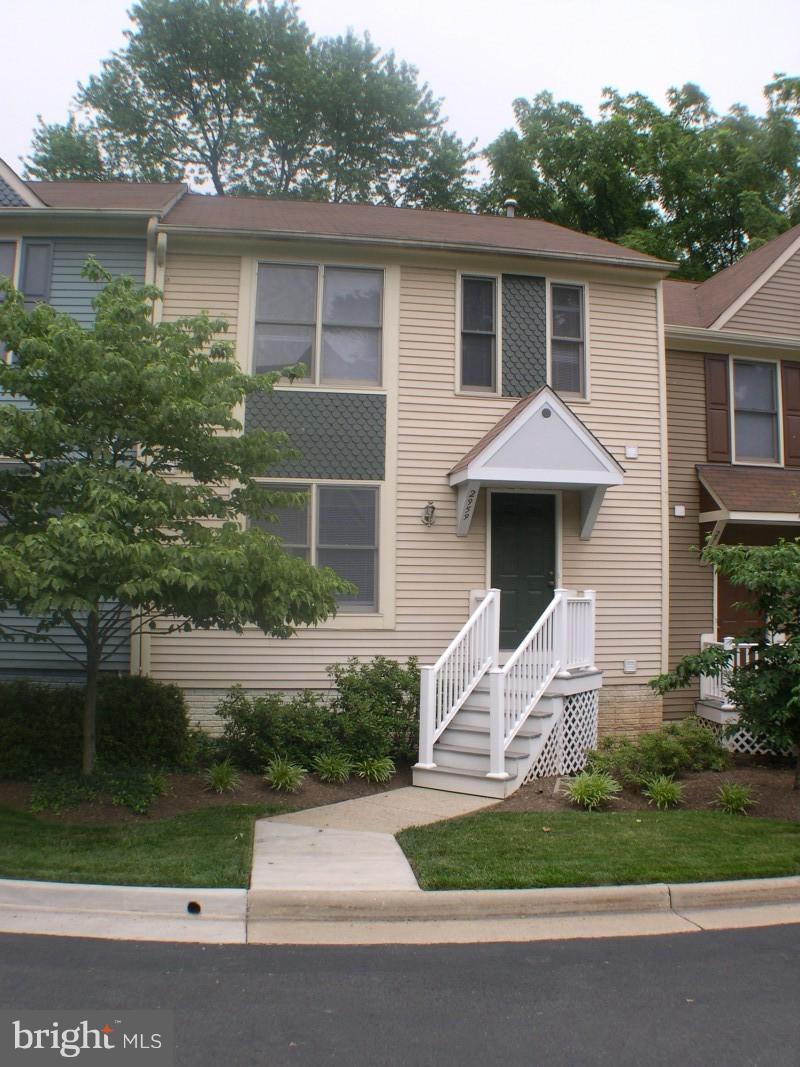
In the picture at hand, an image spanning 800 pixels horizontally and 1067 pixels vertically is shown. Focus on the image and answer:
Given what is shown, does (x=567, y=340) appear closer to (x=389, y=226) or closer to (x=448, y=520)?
(x=448, y=520)

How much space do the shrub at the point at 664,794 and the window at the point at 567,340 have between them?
5.82 meters

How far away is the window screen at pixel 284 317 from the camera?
38.5 ft

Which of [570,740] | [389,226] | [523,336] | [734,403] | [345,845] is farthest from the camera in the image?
[734,403]

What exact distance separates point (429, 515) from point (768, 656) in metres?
4.66

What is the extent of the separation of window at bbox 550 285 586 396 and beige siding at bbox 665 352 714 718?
5.78ft

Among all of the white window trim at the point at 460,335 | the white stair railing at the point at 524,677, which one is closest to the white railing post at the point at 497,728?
the white stair railing at the point at 524,677

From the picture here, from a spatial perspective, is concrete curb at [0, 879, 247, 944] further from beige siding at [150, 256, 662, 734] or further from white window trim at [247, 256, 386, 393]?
white window trim at [247, 256, 386, 393]

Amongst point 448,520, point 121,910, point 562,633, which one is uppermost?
point 448,520

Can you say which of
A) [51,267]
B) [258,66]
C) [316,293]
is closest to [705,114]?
[258,66]

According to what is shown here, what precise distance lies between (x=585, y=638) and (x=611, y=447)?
2987 millimetres

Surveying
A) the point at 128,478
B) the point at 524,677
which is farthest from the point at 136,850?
the point at 524,677

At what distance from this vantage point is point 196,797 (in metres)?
8.39

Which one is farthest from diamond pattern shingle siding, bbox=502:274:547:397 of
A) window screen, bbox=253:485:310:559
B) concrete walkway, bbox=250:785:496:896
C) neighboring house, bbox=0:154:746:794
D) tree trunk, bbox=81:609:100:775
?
tree trunk, bbox=81:609:100:775

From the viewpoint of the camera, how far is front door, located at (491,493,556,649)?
11852mm
